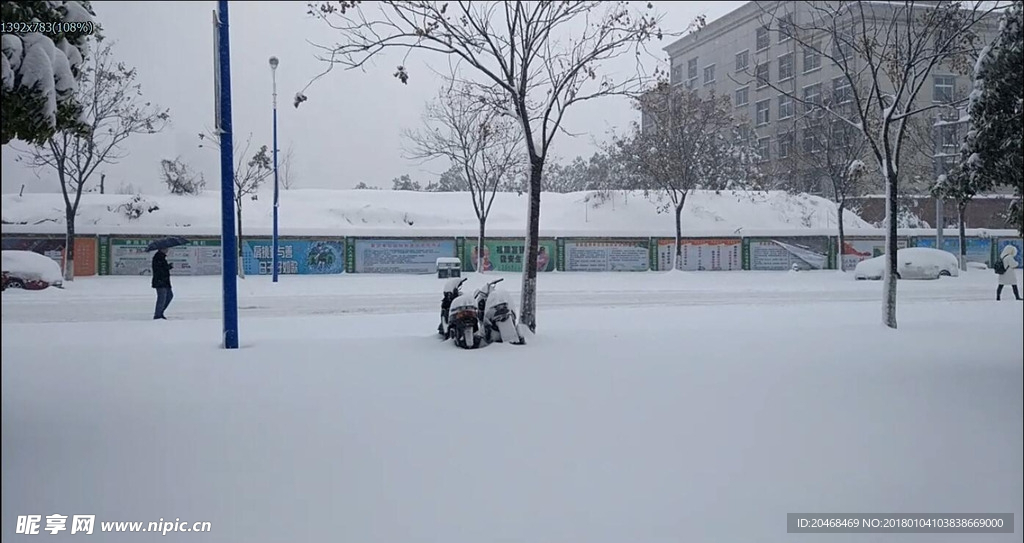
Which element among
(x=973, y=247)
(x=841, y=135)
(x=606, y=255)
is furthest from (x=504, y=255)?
(x=973, y=247)

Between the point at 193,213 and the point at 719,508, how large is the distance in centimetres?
3541

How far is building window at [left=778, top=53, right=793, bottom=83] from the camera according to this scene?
975 inches

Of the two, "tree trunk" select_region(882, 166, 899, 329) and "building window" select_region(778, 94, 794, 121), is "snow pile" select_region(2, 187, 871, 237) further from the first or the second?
"tree trunk" select_region(882, 166, 899, 329)

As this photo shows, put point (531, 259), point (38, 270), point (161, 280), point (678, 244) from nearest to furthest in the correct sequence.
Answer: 1. point (531, 259)
2. point (161, 280)
3. point (38, 270)
4. point (678, 244)

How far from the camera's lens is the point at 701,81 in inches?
1385

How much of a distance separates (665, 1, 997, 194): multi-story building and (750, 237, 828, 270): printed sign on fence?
4.22m

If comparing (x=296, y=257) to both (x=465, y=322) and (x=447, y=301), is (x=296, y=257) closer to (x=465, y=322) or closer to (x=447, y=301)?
(x=447, y=301)

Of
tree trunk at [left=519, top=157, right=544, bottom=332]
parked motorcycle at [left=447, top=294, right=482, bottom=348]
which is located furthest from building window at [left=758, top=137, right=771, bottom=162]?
parked motorcycle at [left=447, top=294, right=482, bottom=348]

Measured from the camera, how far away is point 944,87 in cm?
1454

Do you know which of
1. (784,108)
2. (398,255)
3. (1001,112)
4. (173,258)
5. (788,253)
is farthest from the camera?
(784,108)

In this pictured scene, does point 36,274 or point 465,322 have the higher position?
point 36,274

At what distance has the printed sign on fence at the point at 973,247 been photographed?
32.4 m

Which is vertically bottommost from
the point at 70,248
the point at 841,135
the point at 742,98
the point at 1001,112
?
the point at 70,248

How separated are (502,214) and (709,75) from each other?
1325 cm
